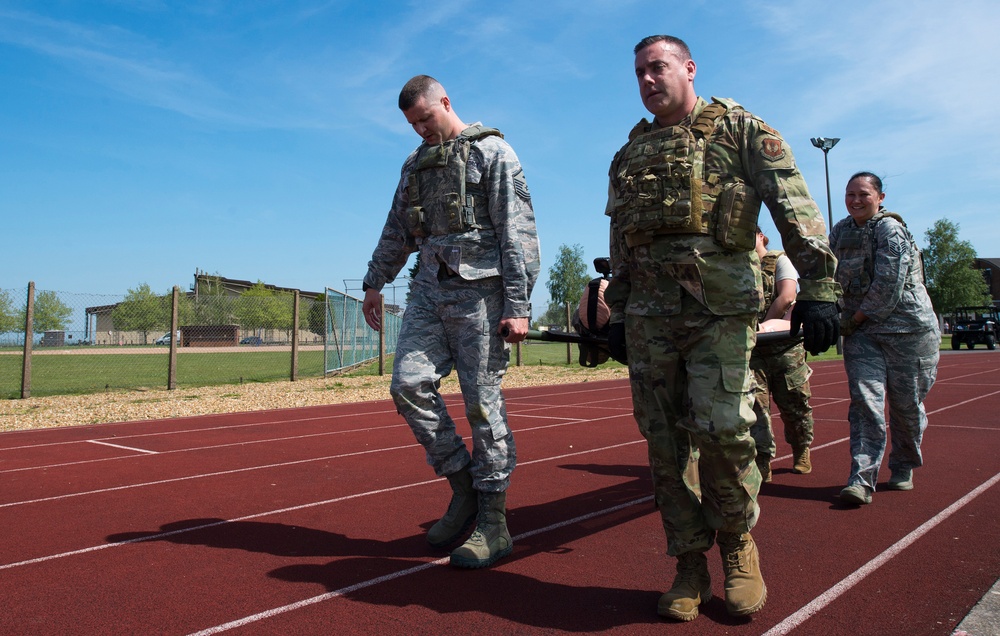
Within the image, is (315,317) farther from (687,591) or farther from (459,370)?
(687,591)

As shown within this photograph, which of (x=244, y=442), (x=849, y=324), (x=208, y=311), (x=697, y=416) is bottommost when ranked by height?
(x=244, y=442)

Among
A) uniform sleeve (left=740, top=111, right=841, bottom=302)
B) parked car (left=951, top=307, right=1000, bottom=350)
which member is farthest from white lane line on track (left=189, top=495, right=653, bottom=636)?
parked car (left=951, top=307, right=1000, bottom=350)

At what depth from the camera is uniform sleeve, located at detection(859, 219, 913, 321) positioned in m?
4.71

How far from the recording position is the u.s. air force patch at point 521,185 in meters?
3.79

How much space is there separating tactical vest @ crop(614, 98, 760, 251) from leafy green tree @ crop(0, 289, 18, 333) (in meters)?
13.3

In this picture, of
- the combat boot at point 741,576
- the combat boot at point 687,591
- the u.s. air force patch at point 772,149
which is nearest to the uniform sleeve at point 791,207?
the u.s. air force patch at point 772,149

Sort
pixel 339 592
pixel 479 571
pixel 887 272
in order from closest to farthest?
pixel 339 592 → pixel 479 571 → pixel 887 272

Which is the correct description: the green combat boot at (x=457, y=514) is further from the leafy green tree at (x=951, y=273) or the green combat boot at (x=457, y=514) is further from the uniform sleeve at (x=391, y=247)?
the leafy green tree at (x=951, y=273)

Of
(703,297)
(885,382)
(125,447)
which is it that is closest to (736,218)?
(703,297)

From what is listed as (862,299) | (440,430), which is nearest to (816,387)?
(862,299)

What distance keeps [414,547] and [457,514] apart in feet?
1.02

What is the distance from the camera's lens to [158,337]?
18.4 meters

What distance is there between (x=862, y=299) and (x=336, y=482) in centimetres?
377

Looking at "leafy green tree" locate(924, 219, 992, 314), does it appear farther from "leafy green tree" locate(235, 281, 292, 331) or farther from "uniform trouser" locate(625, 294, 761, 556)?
"uniform trouser" locate(625, 294, 761, 556)
